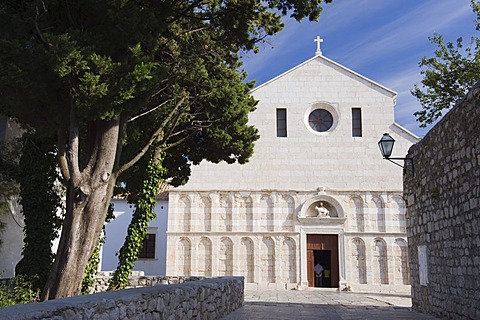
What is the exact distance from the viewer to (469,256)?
6180mm

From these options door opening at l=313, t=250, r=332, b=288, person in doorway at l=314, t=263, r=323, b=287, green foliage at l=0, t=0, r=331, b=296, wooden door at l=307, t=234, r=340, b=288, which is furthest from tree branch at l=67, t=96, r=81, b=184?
person in doorway at l=314, t=263, r=323, b=287

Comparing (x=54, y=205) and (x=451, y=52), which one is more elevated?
(x=451, y=52)

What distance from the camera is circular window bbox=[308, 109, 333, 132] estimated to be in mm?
18562

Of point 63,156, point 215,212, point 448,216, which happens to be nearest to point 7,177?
point 63,156

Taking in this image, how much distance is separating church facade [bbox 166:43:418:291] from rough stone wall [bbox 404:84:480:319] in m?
7.82

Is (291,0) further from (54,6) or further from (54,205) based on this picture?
(54,205)

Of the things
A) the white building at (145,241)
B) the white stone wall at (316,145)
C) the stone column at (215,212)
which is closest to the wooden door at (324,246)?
the white stone wall at (316,145)

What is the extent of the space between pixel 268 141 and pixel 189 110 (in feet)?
26.6

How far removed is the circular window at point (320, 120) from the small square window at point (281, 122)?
1039 millimetres

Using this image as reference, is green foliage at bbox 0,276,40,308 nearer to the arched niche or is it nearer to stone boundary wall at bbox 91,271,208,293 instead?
stone boundary wall at bbox 91,271,208,293

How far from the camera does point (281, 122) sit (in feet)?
60.8

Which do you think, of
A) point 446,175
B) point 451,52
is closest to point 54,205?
point 446,175

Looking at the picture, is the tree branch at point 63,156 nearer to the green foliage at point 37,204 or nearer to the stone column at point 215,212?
the green foliage at point 37,204

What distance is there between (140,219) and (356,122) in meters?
10.9
